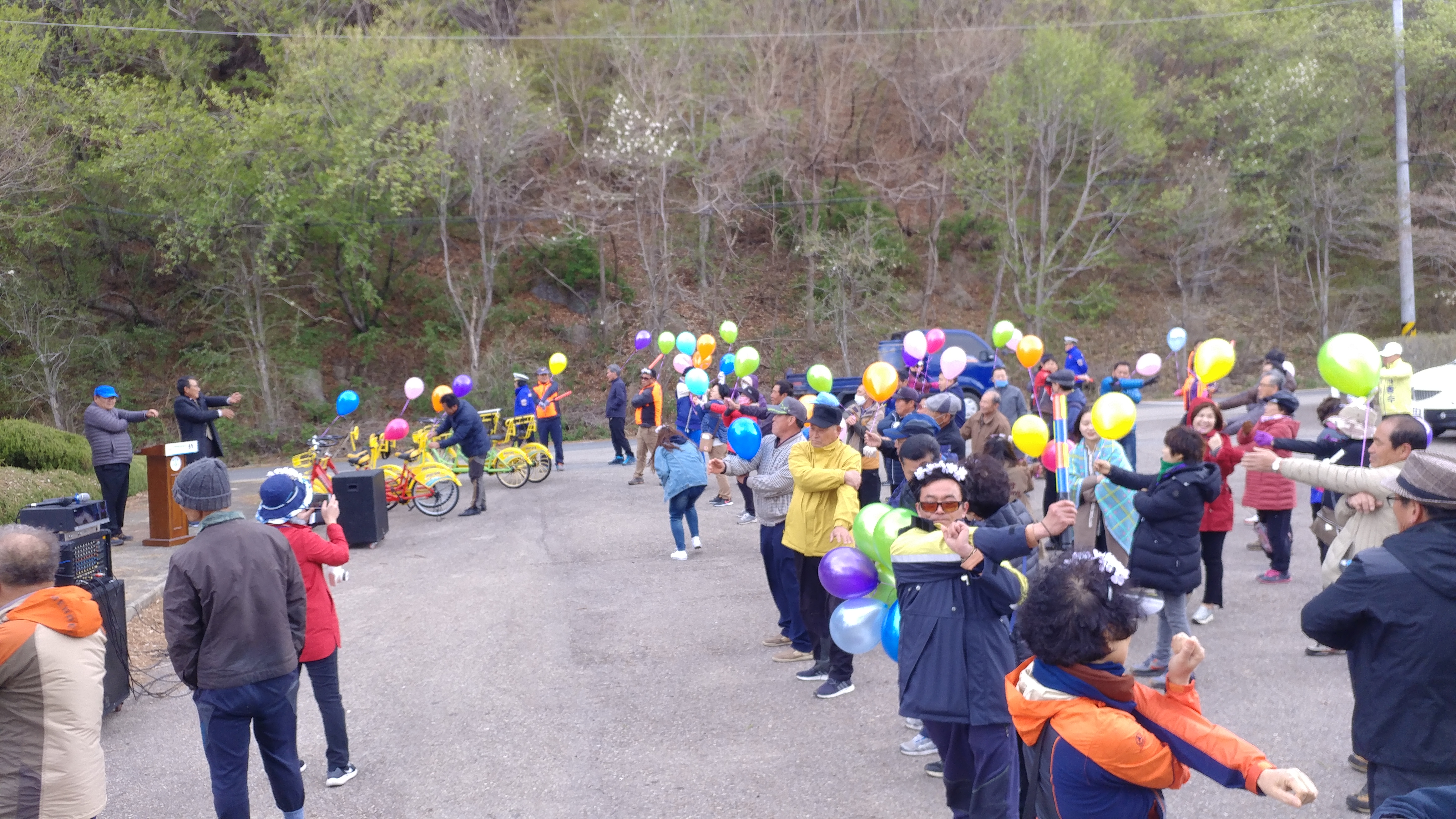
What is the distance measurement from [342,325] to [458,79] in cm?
779

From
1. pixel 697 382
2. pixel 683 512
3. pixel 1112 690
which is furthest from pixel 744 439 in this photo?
pixel 1112 690

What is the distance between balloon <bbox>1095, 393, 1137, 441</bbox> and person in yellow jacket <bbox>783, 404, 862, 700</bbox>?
151cm

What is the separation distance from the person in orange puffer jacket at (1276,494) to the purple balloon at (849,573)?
168 inches

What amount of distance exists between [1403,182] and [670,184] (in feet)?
63.8

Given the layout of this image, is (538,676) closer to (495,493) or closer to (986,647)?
(986,647)

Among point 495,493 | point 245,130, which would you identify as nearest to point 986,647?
point 495,493

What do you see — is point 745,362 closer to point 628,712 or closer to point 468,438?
point 468,438

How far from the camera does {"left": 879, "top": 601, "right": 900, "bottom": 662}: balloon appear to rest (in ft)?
15.1

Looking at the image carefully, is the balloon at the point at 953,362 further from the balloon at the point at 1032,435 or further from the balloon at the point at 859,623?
the balloon at the point at 859,623

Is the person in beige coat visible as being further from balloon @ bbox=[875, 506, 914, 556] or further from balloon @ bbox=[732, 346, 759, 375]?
balloon @ bbox=[732, 346, 759, 375]

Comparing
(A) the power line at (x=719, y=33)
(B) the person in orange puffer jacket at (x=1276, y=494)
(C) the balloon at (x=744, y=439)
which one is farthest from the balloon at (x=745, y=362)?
(A) the power line at (x=719, y=33)

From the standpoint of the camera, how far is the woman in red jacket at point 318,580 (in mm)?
4375

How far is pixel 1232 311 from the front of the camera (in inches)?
1186

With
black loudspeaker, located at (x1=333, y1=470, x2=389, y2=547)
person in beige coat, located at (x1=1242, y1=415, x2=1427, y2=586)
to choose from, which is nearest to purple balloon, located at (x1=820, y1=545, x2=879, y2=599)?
person in beige coat, located at (x1=1242, y1=415, x2=1427, y2=586)
